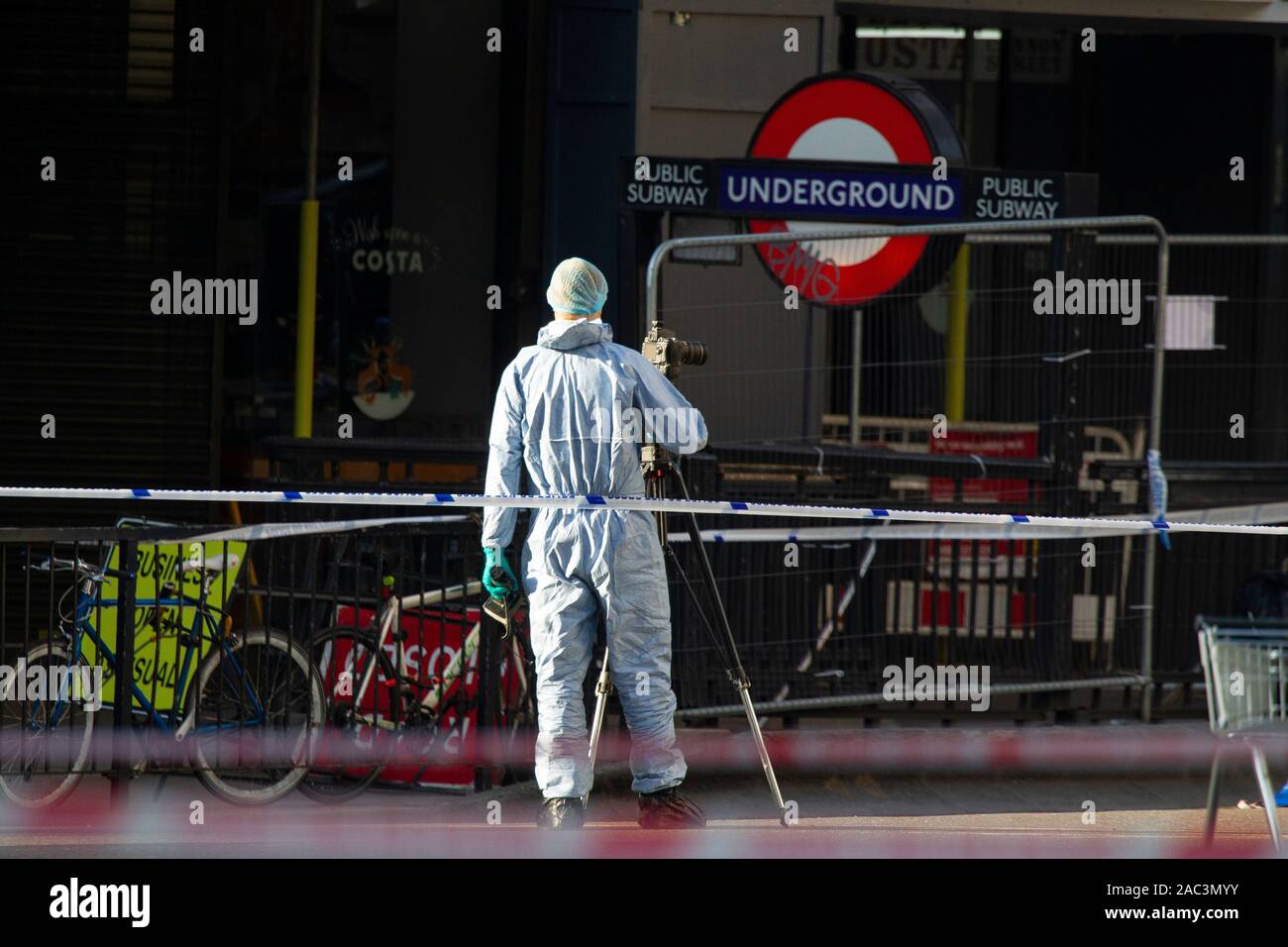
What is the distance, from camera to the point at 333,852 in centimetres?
695

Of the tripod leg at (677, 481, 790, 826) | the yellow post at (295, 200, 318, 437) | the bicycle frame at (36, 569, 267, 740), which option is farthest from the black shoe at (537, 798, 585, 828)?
the yellow post at (295, 200, 318, 437)

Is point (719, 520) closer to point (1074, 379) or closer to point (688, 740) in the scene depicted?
point (688, 740)

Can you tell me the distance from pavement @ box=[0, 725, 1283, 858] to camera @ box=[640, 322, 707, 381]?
1764 mm

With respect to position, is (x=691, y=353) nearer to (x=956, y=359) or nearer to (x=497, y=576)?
(x=497, y=576)

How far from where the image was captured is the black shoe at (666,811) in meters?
7.23

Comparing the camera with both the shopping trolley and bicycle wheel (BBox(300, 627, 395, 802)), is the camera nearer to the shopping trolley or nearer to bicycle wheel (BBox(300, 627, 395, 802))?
bicycle wheel (BBox(300, 627, 395, 802))

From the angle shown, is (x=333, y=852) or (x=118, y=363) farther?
(x=118, y=363)

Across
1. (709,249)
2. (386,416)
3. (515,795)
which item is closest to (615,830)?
(515,795)

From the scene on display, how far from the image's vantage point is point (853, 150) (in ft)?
30.4

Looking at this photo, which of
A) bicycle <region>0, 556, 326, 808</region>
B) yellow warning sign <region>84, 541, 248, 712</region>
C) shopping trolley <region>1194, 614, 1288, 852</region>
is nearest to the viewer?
shopping trolley <region>1194, 614, 1288, 852</region>

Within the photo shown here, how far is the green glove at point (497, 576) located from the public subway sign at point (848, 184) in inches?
89.5

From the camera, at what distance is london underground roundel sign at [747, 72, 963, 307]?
8.99 m

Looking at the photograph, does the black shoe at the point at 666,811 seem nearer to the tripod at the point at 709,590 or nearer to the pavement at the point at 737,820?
the pavement at the point at 737,820
